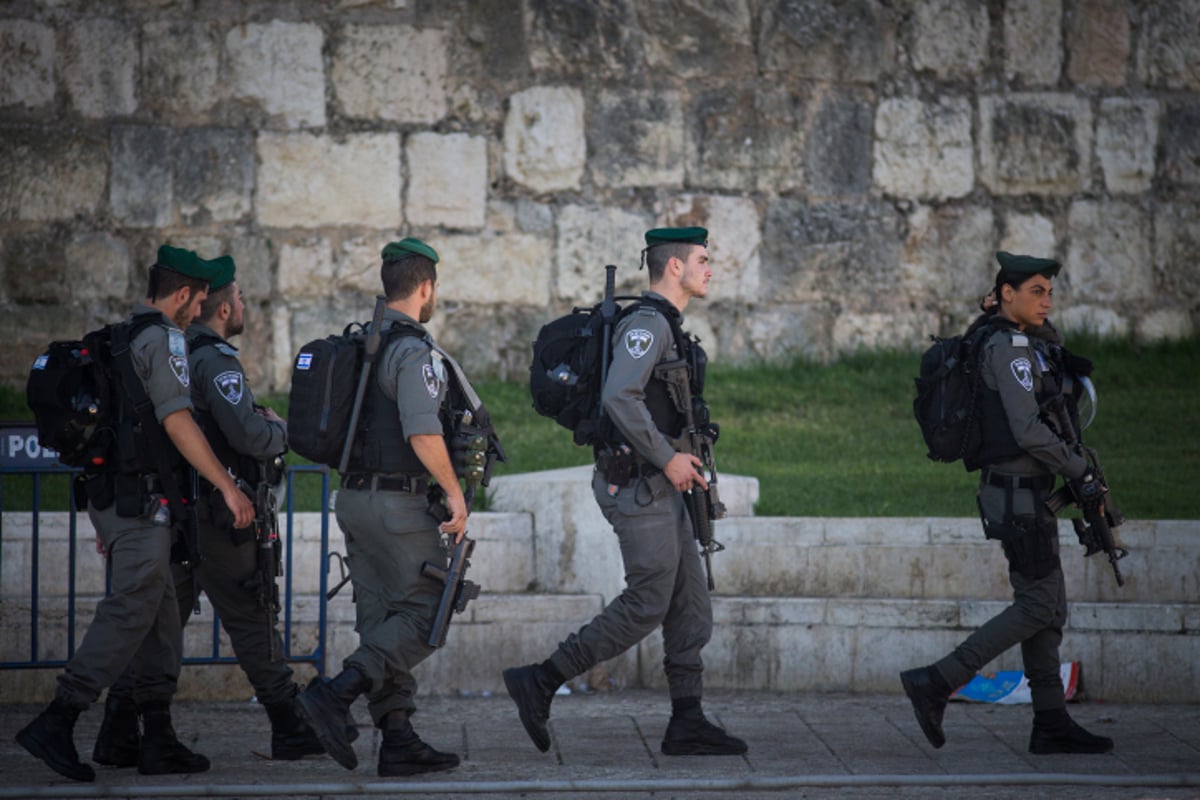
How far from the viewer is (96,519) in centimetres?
638

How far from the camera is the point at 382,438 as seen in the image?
6.30 metres

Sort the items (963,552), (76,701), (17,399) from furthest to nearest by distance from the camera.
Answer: (17,399)
(963,552)
(76,701)

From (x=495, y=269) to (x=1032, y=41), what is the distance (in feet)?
14.2

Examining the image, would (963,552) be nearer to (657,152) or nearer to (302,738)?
(302,738)

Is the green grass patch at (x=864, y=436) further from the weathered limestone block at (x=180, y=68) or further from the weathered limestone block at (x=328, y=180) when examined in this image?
the weathered limestone block at (x=180, y=68)

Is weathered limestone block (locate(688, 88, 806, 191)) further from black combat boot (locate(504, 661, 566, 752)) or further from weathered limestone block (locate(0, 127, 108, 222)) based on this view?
black combat boot (locate(504, 661, 566, 752))

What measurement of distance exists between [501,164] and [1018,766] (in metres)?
6.79

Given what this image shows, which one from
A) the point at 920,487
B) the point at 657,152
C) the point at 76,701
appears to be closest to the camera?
the point at 76,701

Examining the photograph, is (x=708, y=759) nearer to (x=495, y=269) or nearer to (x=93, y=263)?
(x=495, y=269)

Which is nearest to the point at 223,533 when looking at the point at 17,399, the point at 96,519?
the point at 96,519

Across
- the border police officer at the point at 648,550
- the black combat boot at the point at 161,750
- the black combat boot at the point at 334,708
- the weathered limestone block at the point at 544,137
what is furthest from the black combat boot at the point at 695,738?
the weathered limestone block at the point at 544,137

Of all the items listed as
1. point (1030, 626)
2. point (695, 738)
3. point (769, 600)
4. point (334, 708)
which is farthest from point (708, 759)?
point (769, 600)

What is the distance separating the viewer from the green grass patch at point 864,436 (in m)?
9.44

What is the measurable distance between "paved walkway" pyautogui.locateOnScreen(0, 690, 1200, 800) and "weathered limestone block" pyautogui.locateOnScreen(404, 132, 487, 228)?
15.8ft
